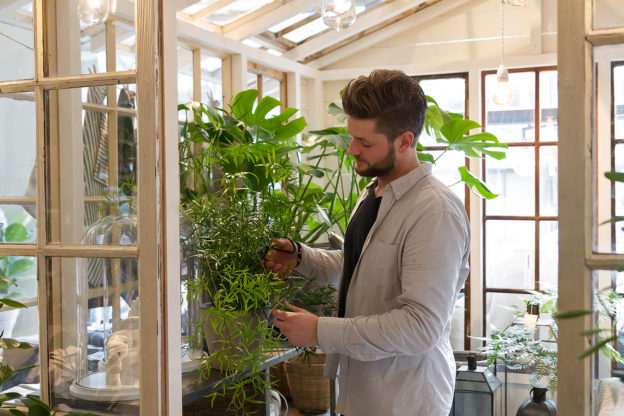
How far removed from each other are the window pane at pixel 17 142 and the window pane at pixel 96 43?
0.14 metres

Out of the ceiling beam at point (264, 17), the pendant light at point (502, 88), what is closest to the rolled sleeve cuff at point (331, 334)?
the pendant light at point (502, 88)

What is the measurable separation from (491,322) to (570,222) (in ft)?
14.8

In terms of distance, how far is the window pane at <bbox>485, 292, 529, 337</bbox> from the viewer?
5.41 metres

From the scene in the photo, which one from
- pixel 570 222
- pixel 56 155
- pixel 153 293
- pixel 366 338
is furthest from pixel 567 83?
pixel 56 155

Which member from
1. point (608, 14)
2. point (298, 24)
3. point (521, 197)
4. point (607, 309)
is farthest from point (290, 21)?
point (607, 309)

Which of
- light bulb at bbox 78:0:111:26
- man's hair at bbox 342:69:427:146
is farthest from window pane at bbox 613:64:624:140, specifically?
light bulb at bbox 78:0:111:26

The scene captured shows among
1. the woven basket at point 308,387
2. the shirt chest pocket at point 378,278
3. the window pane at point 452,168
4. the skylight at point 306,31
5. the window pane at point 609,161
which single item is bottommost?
the woven basket at point 308,387

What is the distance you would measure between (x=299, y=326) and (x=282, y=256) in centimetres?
30

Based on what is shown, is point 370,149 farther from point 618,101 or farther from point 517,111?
point 517,111

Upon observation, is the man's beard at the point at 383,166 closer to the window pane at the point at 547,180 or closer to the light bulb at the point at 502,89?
the light bulb at the point at 502,89

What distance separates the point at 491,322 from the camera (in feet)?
17.9

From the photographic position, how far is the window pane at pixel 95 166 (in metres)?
1.53

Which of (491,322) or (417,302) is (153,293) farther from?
(491,322)

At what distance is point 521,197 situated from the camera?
5418mm
